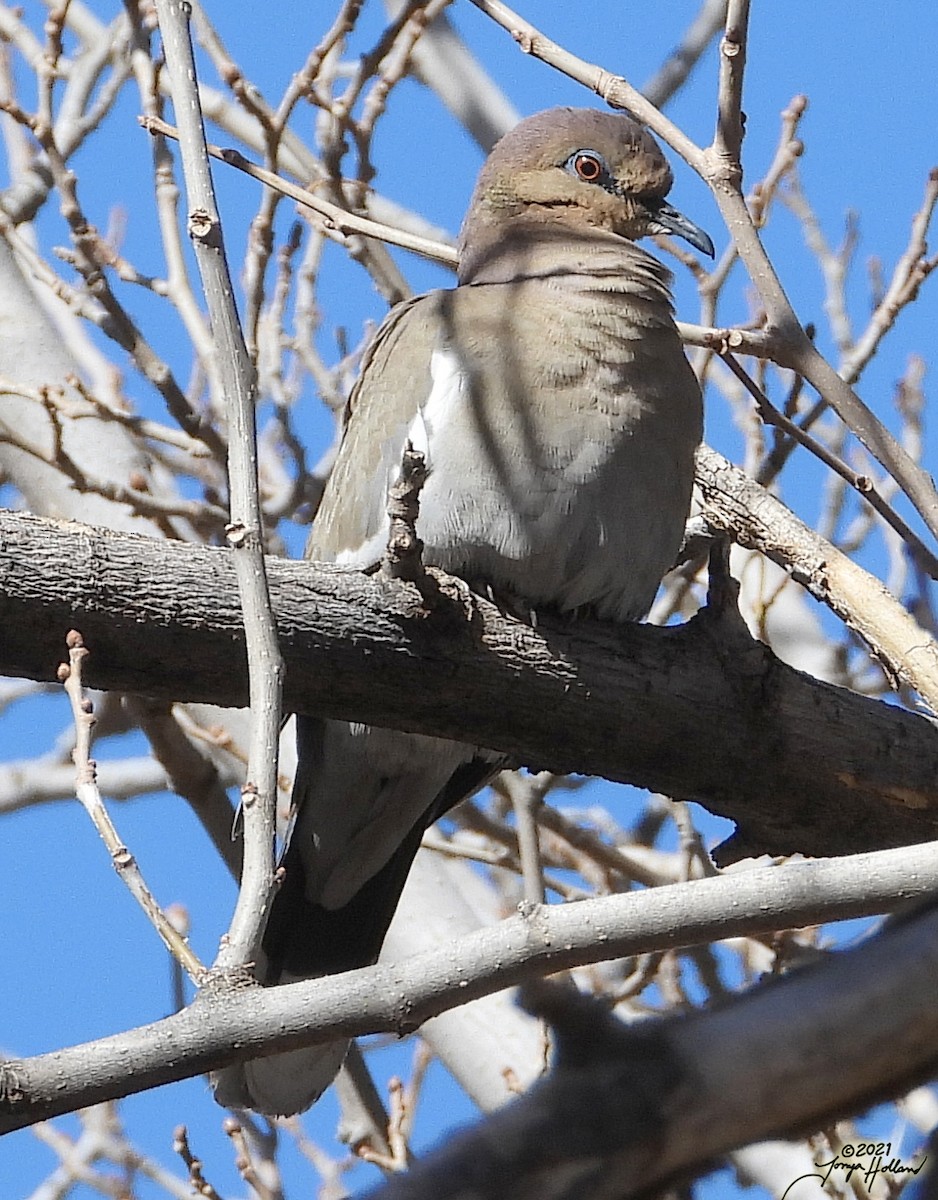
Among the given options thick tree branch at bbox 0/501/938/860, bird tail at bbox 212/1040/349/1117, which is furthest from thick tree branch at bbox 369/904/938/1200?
bird tail at bbox 212/1040/349/1117

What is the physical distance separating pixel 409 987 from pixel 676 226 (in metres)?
3.26

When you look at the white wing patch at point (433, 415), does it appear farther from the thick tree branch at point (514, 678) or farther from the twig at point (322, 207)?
the thick tree branch at point (514, 678)

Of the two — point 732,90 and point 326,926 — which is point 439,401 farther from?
point 326,926

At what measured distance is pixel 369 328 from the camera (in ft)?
20.2

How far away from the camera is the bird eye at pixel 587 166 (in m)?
4.68

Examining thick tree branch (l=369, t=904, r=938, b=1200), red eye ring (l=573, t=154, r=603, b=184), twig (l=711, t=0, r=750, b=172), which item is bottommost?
thick tree branch (l=369, t=904, r=938, b=1200)

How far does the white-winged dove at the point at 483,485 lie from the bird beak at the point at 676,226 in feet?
0.85

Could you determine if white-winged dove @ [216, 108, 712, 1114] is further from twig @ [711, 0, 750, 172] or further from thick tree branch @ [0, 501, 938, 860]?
twig @ [711, 0, 750, 172]

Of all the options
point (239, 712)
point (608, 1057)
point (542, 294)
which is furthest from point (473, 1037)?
point (608, 1057)

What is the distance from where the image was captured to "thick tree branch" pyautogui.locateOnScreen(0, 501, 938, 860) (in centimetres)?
296

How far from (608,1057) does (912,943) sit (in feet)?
0.63

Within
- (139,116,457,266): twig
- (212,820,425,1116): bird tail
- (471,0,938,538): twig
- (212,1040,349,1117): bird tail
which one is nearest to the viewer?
(471,0,938,538): twig

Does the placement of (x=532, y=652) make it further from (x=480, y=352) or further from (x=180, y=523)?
(x=180, y=523)

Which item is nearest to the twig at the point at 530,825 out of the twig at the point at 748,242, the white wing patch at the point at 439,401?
the white wing patch at the point at 439,401
